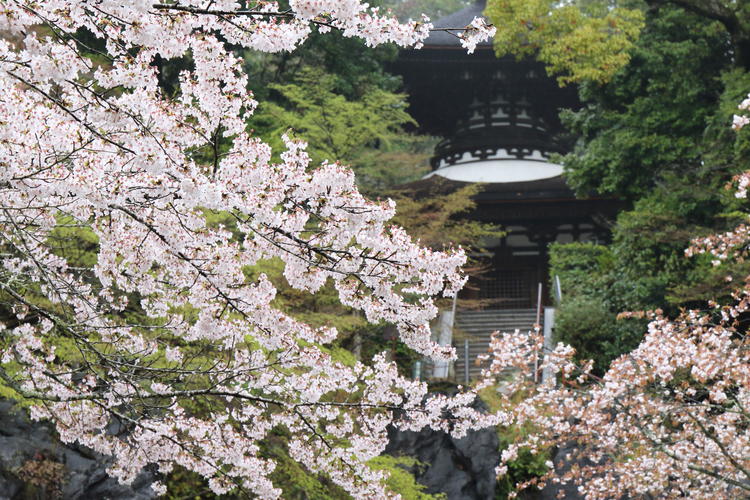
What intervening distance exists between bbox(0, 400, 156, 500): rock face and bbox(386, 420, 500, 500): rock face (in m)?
4.73

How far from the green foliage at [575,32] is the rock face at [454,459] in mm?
8211

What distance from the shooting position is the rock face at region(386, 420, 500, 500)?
12.6 m

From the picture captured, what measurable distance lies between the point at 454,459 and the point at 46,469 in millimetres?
6446

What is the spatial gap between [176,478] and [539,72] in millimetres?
18330

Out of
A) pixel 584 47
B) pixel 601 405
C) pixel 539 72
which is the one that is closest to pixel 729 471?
pixel 601 405

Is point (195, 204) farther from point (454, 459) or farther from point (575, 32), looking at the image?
point (575, 32)

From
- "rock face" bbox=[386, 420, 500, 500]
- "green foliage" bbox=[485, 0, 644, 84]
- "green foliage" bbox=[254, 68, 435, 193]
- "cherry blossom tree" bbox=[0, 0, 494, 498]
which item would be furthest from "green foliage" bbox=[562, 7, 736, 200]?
"cherry blossom tree" bbox=[0, 0, 494, 498]

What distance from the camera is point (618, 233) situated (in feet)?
54.0

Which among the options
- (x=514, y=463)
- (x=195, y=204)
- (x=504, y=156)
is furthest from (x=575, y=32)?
(x=195, y=204)

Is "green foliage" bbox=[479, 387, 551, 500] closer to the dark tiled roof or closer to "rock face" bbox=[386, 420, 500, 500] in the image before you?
"rock face" bbox=[386, 420, 500, 500]

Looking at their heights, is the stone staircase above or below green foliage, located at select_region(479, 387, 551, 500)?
above

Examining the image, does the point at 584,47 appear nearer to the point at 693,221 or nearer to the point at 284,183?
the point at 693,221

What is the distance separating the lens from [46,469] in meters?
8.49

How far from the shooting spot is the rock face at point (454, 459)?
41.4ft
